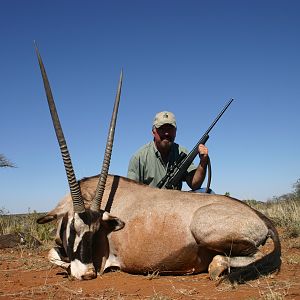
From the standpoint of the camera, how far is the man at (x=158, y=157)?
259 inches

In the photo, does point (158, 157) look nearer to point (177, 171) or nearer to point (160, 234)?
point (177, 171)

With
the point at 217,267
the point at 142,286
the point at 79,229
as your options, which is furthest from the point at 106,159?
the point at 217,267

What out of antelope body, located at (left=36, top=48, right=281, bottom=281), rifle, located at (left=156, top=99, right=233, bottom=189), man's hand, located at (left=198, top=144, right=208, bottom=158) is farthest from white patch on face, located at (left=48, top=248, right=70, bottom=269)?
man's hand, located at (left=198, top=144, right=208, bottom=158)

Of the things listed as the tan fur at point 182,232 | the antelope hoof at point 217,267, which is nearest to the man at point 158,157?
the tan fur at point 182,232

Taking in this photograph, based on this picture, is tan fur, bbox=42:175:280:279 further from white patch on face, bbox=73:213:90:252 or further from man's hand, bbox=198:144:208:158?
man's hand, bbox=198:144:208:158

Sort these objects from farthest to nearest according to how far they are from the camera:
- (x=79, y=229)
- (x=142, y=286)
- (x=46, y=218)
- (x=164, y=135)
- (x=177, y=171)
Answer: (x=164, y=135) → (x=177, y=171) → (x=46, y=218) → (x=79, y=229) → (x=142, y=286)

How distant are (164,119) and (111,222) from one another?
95.0 inches

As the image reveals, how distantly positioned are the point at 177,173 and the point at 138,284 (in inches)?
92.4

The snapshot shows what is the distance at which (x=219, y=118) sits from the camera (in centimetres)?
716

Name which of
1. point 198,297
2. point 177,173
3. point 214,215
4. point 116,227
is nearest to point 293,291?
point 198,297

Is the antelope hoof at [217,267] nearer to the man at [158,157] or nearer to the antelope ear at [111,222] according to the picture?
the antelope ear at [111,222]

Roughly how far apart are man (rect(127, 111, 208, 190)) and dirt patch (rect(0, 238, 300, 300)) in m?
2.15

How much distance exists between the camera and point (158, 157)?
271 inches

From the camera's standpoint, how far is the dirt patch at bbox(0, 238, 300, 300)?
11.1 ft
